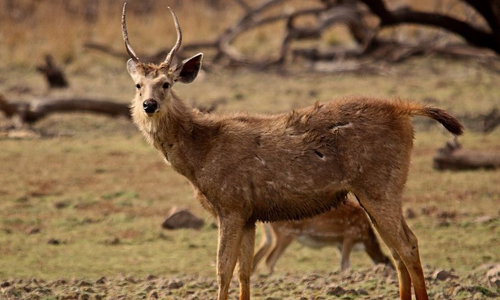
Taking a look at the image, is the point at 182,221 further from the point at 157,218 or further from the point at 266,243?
the point at 266,243

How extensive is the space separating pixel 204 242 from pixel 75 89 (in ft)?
33.0

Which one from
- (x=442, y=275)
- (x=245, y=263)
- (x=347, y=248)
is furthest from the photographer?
(x=347, y=248)

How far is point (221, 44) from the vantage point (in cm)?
1853

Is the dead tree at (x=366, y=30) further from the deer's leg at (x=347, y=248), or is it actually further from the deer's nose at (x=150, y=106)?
the deer's nose at (x=150, y=106)

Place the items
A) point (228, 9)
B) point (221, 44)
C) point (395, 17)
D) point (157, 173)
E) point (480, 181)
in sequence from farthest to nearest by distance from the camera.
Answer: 1. point (228, 9)
2. point (221, 44)
3. point (395, 17)
4. point (157, 173)
5. point (480, 181)

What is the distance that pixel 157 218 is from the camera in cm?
1227

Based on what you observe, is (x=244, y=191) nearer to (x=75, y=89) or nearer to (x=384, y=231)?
(x=384, y=231)

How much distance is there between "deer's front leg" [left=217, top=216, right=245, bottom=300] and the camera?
7336 millimetres

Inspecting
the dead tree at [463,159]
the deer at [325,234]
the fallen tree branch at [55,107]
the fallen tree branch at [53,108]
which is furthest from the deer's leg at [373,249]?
the fallen tree branch at [55,107]

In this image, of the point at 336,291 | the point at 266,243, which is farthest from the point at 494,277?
the point at 266,243

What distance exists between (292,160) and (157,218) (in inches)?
201

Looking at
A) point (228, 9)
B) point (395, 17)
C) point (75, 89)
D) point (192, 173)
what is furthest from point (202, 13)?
point (192, 173)

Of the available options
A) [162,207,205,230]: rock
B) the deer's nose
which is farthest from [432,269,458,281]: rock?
[162,207,205,230]: rock

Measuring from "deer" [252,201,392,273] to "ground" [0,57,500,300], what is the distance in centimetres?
23
